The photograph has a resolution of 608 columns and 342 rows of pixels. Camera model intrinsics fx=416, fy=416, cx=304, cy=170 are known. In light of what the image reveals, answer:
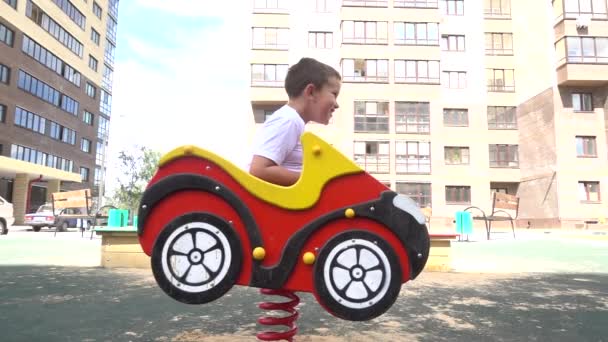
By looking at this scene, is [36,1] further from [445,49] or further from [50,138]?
[445,49]

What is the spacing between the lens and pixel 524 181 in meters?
35.1

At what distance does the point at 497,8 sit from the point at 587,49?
29.9 ft

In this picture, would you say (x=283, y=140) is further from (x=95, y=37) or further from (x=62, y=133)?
(x=95, y=37)

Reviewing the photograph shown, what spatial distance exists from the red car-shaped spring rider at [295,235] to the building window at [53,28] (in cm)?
4326

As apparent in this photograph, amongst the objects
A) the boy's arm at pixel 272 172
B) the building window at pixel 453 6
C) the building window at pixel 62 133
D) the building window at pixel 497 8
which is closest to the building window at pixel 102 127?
the building window at pixel 62 133

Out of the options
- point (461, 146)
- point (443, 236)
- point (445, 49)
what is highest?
point (445, 49)

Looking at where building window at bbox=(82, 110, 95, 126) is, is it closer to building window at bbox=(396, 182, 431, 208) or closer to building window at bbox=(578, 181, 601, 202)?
building window at bbox=(396, 182, 431, 208)

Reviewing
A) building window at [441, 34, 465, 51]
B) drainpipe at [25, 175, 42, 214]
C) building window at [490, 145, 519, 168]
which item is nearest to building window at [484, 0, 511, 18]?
building window at [441, 34, 465, 51]

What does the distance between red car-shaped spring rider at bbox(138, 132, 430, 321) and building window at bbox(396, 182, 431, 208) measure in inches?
1342

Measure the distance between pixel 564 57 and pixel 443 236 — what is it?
32.1m

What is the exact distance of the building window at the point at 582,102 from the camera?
3228 cm

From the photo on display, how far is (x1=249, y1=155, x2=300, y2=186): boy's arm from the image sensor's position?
1.58 metres

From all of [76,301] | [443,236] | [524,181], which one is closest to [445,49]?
[524,181]

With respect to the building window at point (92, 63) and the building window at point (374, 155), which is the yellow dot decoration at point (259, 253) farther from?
the building window at point (92, 63)
